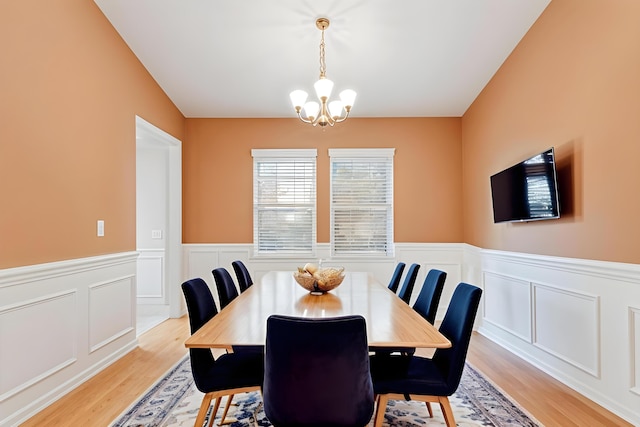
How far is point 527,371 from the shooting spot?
123 inches

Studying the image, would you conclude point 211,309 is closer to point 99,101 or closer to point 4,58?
point 4,58

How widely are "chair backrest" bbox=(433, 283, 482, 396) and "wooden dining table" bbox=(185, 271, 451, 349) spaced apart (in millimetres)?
145

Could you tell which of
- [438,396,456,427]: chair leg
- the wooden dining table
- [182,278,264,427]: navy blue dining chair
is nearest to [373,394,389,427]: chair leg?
[438,396,456,427]: chair leg

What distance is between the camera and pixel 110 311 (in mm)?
3334

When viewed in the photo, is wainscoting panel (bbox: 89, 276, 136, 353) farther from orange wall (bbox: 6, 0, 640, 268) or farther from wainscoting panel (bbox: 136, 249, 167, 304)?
wainscoting panel (bbox: 136, 249, 167, 304)

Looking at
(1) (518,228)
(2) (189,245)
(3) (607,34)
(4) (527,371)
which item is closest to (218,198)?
(2) (189,245)

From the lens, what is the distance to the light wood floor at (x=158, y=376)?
2348mm

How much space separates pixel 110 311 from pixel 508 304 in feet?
12.5

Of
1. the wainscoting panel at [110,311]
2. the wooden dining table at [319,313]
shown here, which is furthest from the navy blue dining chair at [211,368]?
the wainscoting panel at [110,311]

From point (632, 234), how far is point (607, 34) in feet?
4.39

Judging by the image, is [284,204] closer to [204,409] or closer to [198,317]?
[198,317]

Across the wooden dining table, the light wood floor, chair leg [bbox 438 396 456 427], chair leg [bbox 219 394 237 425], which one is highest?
the wooden dining table

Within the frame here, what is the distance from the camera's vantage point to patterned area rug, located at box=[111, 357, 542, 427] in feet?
7.47

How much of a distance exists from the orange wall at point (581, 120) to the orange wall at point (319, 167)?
3.49 ft
